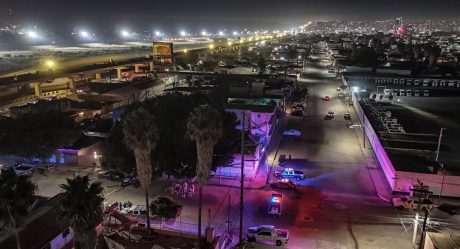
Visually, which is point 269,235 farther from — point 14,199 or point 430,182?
point 430,182

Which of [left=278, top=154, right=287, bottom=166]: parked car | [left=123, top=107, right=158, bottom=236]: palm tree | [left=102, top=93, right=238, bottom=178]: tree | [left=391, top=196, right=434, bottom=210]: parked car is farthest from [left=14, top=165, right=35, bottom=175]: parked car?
[left=391, top=196, right=434, bottom=210]: parked car

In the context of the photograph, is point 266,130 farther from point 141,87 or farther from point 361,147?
point 141,87

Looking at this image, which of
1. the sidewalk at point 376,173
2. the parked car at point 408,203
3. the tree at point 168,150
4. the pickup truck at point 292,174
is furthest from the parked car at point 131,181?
the parked car at point 408,203

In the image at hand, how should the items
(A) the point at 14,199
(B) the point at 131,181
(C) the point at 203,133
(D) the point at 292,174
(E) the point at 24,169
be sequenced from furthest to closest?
(E) the point at 24,169
(D) the point at 292,174
(B) the point at 131,181
(C) the point at 203,133
(A) the point at 14,199

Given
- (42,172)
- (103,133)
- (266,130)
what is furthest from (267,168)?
(42,172)

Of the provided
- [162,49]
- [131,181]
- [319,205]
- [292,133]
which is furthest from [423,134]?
[162,49]
